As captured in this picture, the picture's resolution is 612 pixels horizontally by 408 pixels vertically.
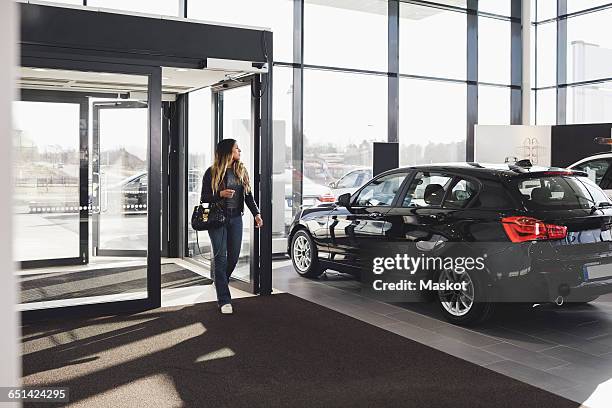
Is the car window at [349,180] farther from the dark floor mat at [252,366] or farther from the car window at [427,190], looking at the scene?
the dark floor mat at [252,366]

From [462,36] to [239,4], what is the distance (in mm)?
5121

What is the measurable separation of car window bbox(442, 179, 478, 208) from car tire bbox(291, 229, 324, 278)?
2387 mm

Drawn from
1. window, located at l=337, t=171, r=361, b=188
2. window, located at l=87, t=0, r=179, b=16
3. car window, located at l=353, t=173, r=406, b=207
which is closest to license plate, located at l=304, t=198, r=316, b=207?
window, located at l=337, t=171, r=361, b=188

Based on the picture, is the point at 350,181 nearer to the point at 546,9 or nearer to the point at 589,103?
the point at 589,103

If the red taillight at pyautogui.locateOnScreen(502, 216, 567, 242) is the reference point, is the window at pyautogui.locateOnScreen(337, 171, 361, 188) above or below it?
above

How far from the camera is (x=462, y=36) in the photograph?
1266 cm

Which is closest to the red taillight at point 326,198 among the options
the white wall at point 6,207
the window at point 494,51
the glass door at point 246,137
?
the glass door at point 246,137

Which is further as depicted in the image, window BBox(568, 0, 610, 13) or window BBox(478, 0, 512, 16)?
window BBox(478, 0, 512, 16)

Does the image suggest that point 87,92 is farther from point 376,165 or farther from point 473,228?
point 376,165

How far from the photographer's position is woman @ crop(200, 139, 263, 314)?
235 inches

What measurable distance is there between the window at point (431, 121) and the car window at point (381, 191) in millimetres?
4895

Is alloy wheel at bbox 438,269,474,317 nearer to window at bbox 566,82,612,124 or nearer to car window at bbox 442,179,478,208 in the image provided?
car window at bbox 442,179,478,208

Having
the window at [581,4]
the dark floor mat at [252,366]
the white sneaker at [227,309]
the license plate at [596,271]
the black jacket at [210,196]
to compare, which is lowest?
the dark floor mat at [252,366]

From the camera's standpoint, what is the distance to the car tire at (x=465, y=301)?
5.27m
